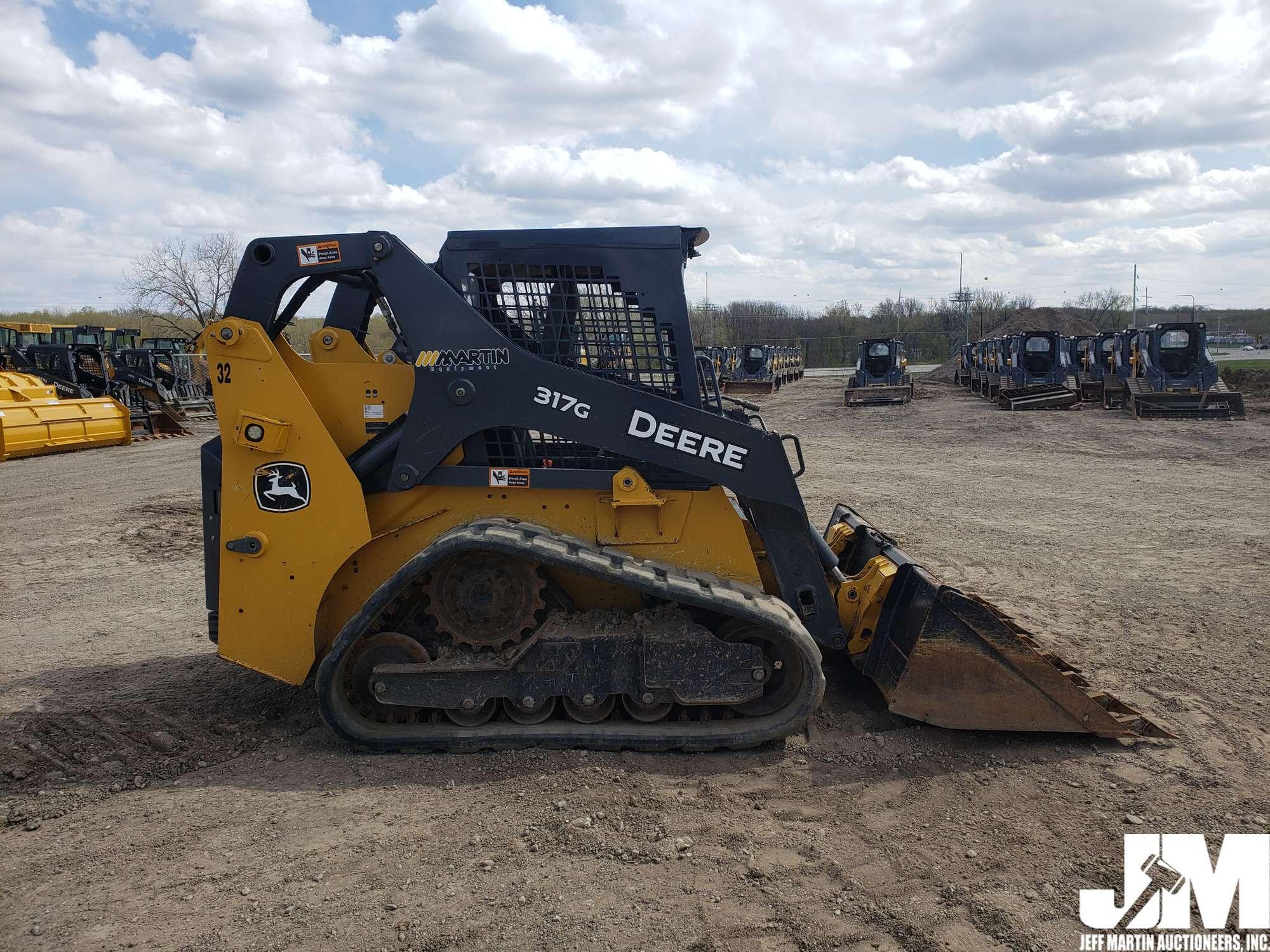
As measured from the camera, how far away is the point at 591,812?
12.2ft

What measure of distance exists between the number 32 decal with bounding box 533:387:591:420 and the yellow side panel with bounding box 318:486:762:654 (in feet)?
1.38

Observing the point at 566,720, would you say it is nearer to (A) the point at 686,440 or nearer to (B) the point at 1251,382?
(A) the point at 686,440

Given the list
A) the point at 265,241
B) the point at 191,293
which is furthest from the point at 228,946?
Result: the point at 191,293

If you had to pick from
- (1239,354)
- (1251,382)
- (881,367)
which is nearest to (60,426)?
(881,367)

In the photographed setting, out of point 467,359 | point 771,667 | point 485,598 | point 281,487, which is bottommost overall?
point 771,667

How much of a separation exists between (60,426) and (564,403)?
19.0 meters

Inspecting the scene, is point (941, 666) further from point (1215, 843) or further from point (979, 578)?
point (979, 578)

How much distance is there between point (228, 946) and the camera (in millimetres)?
2941

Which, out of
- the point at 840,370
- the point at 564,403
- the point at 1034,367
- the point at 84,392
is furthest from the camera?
the point at 840,370

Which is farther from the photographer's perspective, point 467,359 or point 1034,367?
point 1034,367

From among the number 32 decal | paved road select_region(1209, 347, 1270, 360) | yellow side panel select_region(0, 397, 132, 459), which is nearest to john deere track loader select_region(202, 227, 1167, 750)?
the number 32 decal

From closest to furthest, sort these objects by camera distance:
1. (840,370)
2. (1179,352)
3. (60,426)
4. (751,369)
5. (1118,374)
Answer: (60,426)
(1179,352)
(1118,374)
(751,369)
(840,370)

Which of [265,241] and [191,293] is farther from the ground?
[191,293]

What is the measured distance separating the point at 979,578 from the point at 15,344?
27555 mm
